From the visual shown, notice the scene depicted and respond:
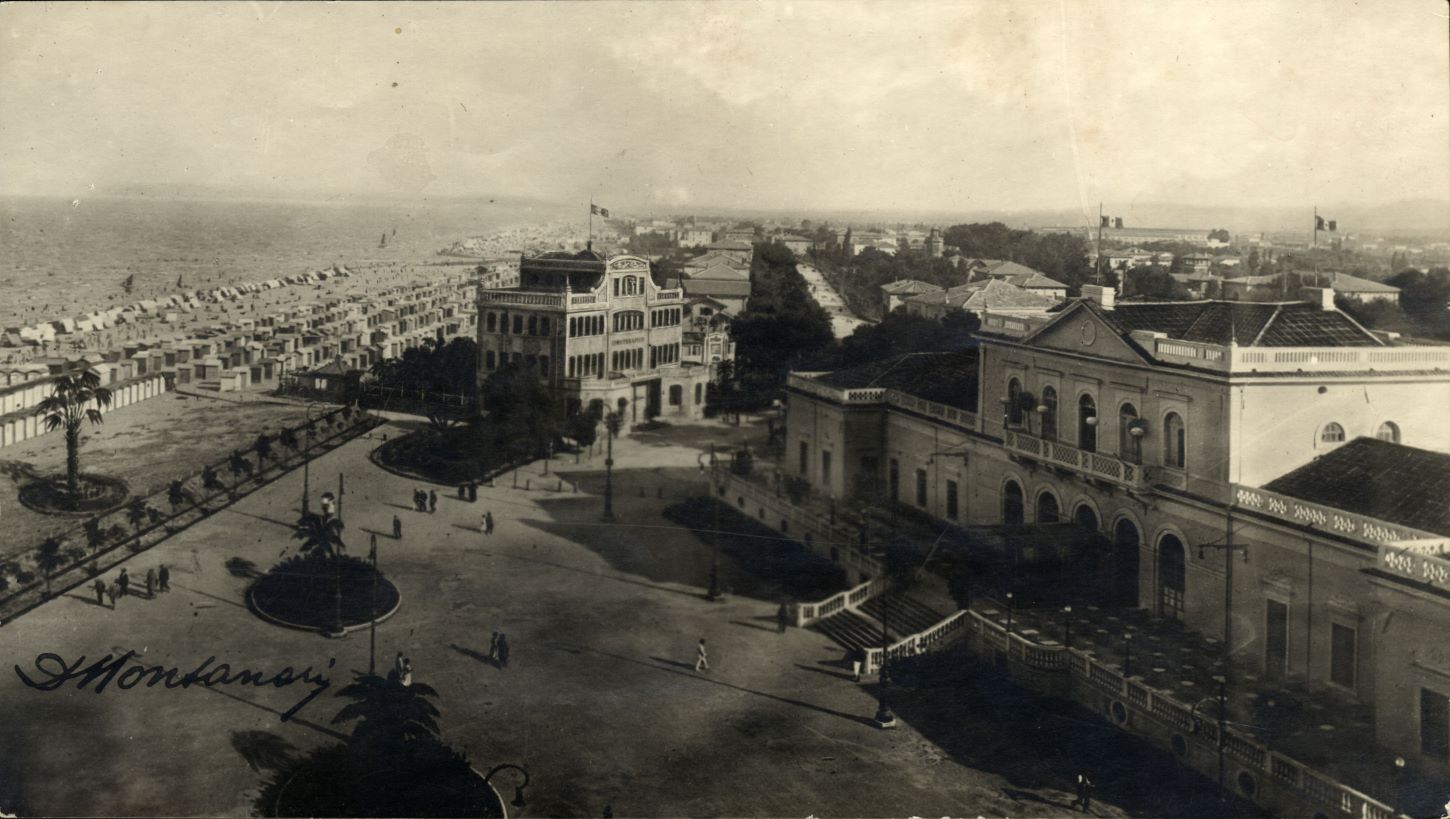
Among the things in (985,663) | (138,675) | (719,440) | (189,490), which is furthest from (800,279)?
(138,675)

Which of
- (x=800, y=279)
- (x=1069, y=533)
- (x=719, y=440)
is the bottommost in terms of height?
(x=1069, y=533)

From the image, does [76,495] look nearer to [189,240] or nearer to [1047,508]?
[189,240]

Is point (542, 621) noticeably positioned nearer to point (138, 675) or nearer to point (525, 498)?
point (525, 498)

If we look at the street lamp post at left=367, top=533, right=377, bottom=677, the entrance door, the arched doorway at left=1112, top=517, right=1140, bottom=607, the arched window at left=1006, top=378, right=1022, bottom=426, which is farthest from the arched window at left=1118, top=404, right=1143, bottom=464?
the street lamp post at left=367, top=533, right=377, bottom=677

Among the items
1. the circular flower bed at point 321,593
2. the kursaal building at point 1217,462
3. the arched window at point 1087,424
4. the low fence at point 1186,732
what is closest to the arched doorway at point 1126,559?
the kursaal building at point 1217,462

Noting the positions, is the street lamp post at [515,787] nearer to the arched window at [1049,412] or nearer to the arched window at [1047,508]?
the arched window at [1047,508]

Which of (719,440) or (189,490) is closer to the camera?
(189,490)

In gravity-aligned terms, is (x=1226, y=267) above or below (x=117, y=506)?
above
